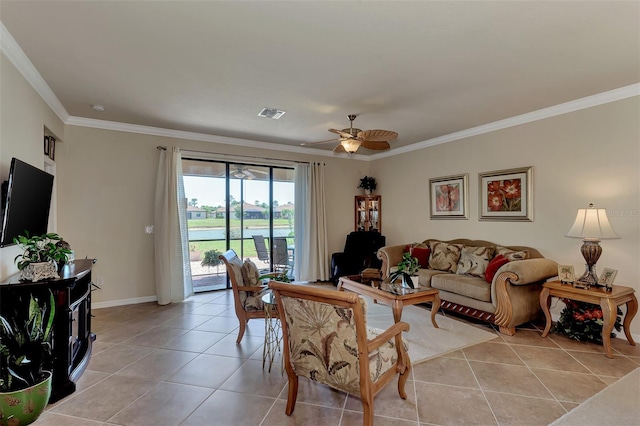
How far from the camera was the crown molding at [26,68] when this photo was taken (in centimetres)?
237

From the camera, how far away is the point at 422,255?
16.8 feet

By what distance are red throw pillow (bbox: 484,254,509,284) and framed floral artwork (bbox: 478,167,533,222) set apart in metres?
0.78

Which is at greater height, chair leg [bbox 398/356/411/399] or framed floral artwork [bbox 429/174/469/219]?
framed floral artwork [bbox 429/174/469/219]

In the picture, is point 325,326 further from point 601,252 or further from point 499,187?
point 499,187

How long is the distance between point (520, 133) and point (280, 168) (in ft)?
13.4

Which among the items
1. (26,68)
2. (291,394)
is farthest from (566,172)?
(26,68)

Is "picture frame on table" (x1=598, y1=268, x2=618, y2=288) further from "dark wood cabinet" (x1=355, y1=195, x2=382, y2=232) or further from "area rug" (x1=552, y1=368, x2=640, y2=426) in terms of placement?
"dark wood cabinet" (x1=355, y1=195, x2=382, y2=232)

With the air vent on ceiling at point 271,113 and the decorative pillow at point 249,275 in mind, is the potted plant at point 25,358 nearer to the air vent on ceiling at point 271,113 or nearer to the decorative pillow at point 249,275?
the decorative pillow at point 249,275

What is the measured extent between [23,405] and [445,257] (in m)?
4.80

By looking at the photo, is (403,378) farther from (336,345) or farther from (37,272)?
(37,272)

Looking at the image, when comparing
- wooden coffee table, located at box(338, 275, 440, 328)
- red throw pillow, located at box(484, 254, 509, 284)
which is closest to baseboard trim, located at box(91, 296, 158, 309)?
wooden coffee table, located at box(338, 275, 440, 328)

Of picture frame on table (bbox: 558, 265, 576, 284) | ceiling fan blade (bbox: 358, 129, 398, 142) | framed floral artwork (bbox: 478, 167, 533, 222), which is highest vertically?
ceiling fan blade (bbox: 358, 129, 398, 142)

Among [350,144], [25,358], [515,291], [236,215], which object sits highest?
[350,144]

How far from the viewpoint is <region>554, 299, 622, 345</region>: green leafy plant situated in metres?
3.24
